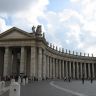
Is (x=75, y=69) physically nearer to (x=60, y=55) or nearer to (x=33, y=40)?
(x=60, y=55)

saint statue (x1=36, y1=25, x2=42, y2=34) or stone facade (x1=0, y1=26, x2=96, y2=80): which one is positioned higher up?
saint statue (x1=36, y1=25, x2=42, y2=34)

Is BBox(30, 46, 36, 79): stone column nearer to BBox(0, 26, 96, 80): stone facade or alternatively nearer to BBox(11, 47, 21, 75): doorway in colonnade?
BBox(0, 26, 96, 80): stone facade

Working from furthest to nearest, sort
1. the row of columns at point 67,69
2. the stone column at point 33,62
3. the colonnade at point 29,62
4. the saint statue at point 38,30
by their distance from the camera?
the row of columns at point 67,69 < the saint statue at point 38,30 < the colonnade at point 29,62 < the stone column at point 33,62

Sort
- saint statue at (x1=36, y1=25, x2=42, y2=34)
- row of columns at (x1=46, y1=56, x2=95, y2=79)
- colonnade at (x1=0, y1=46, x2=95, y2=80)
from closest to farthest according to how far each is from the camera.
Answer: colonnade at (x1=0, y1=46, x2=95, y2=80) → saint statue at (x1=36, y1=25, x2=42, y2=34) → row of columns at (x1=46, y1=56, x2=95, y2=79)

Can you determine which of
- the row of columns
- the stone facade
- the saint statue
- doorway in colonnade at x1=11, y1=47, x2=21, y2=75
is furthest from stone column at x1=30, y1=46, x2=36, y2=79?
the row of columns

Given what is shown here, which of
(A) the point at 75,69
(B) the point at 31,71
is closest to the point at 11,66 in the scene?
(B) the point at 31,71

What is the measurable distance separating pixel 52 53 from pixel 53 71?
8.54 metres

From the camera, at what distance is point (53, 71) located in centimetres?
10581

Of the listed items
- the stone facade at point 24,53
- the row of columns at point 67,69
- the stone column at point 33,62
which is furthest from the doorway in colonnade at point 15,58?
the row of columns at point 67,69

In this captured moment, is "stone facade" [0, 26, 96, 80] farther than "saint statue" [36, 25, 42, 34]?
No

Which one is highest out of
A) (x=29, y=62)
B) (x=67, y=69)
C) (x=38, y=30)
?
(x=38, y=30)

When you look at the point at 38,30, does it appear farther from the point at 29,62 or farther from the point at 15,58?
the point at 15,58

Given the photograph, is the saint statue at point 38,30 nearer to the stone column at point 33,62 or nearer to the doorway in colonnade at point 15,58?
the stone column at point 33,62

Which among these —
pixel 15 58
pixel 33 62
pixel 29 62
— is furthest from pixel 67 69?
pixel 33 62
